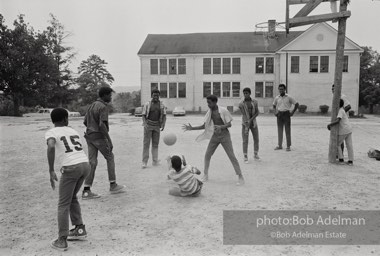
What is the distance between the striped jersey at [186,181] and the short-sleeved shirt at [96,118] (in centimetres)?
159

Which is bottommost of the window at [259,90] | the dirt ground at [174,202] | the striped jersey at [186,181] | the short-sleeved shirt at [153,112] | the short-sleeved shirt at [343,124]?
the dirt ground at [174,202]

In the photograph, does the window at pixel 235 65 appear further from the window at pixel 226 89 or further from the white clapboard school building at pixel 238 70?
the window at pixel 226 89

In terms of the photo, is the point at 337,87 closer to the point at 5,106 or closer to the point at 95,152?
the point at 95,152

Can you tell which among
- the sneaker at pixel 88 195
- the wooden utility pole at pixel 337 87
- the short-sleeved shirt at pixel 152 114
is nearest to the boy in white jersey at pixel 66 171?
the sneaker at pixel 88 195

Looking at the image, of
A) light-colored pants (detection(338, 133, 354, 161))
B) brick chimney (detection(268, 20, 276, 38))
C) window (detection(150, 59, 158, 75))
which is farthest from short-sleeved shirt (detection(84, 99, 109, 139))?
brick chimney (detection(268, 20, 276, 38))

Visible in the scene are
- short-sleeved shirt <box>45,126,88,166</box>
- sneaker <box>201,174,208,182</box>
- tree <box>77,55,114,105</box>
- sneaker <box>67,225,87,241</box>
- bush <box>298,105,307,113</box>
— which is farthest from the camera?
tree <box>77,55,114,105</box>

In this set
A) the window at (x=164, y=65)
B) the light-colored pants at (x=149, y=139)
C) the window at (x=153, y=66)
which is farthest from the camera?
the window at (x=153, y=66)

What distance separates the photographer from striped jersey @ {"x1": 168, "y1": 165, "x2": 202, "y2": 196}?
21.0 ft

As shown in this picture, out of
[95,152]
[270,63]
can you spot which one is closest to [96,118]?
[95,152]

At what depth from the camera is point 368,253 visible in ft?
14.0

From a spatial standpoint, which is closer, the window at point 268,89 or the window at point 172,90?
the window at point 268,89

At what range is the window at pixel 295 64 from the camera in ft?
137

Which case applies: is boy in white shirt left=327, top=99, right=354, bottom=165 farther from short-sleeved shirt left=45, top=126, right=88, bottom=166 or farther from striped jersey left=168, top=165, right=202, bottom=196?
short-sleeved shirt left=45, top=126, right=88, bottom=166

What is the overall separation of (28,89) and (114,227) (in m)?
39.0
